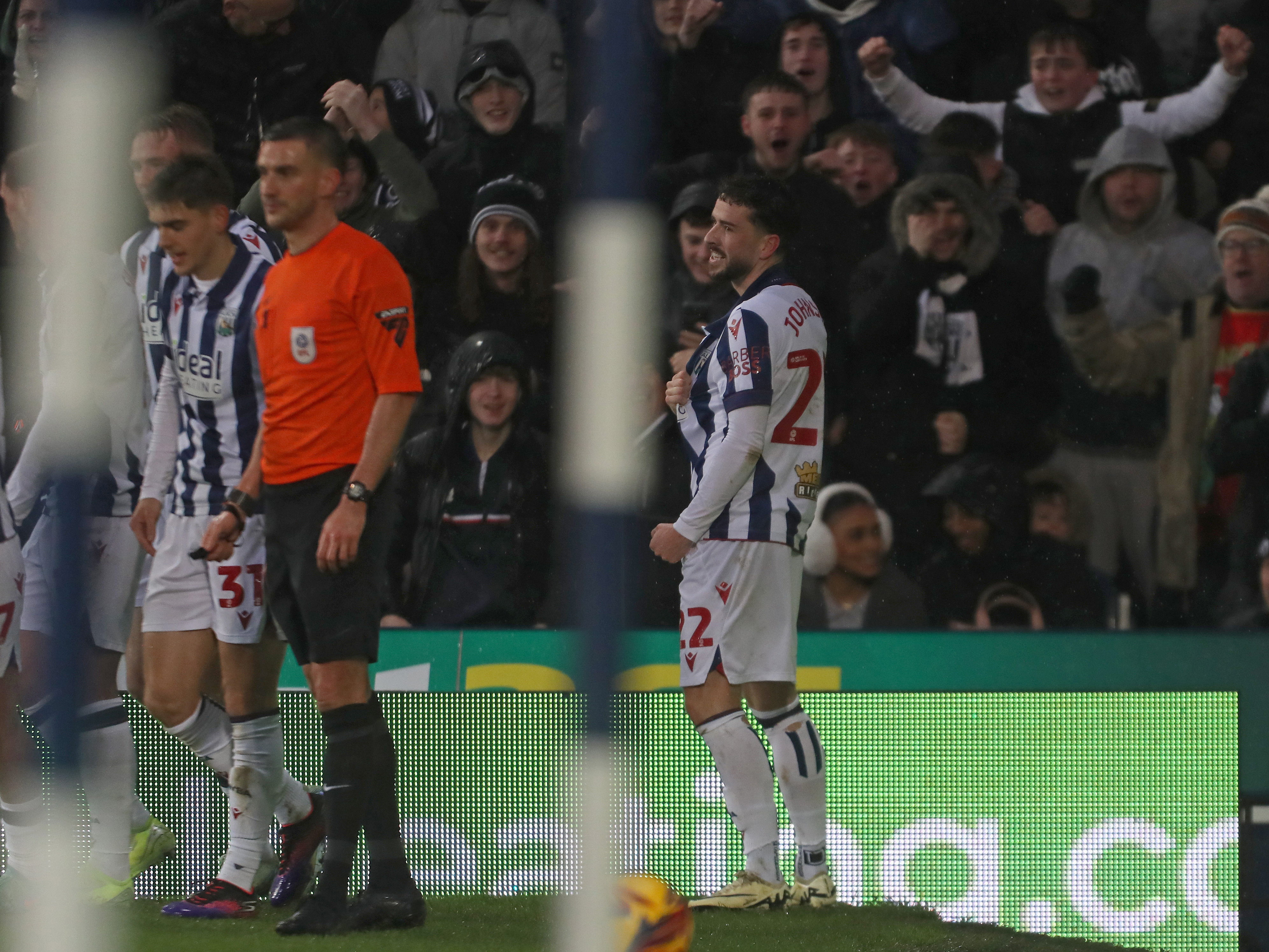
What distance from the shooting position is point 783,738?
4.77 m

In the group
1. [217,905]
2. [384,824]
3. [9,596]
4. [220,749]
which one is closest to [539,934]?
[384,824]

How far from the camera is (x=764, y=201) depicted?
190 inches

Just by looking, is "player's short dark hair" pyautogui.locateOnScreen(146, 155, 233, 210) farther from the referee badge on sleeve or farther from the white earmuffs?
the white earmuffs

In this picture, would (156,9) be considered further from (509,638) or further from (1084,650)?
(1084,650)

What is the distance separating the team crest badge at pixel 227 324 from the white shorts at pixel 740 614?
1484mm

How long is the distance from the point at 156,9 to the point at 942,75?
3.05 m

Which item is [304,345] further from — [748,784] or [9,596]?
[748,784]

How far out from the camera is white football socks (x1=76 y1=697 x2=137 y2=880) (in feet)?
15.7

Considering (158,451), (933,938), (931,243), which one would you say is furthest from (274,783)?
(931,243)

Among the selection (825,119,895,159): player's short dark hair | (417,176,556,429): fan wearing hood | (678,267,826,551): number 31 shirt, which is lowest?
(678,267,826,551): number 31 shirt

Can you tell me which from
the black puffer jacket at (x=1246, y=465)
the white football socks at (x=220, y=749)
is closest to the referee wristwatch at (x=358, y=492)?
the white football socks at (x=220, y=749)

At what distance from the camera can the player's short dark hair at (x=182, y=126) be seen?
5566 mm

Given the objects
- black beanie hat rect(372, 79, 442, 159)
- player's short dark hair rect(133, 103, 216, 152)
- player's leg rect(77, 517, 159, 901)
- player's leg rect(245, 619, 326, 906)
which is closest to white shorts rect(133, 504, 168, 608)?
player's leg rect(77, 517, 159, 901)

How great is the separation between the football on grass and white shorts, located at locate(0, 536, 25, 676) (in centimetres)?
201
